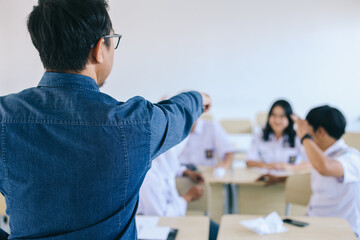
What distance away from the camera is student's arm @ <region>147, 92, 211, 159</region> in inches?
31.3

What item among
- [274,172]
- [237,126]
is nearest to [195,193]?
[274,172]

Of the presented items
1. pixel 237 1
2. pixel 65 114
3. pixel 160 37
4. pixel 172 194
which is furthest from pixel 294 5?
pixel 65 114

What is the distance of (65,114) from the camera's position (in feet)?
2.32

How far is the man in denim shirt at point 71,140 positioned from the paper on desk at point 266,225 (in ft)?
2.65

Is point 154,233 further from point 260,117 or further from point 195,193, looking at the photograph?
point 260,117

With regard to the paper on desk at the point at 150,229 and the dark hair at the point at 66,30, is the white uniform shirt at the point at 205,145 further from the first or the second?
the dark hair at the point at 66,30

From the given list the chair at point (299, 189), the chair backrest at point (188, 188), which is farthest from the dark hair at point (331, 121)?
the chair backrest at point (188, 188)

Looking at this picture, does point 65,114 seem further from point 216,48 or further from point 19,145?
point 216,48

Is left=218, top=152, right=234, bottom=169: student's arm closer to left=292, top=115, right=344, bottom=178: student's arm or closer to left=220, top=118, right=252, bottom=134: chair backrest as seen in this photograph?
left=292, top=115, right=344, bottom=178: student's arm

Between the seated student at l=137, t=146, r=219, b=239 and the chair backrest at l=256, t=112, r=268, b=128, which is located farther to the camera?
the chair backrest at l=256, t=112, r=268, b=128

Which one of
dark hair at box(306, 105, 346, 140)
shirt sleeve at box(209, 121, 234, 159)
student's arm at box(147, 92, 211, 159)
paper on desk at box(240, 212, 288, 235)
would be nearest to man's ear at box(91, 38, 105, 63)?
student's arm at box(147, 92, 211, 159)

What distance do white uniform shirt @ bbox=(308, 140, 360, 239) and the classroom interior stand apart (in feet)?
8.79

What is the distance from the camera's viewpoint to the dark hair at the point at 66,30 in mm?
738

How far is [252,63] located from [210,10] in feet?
3.38
